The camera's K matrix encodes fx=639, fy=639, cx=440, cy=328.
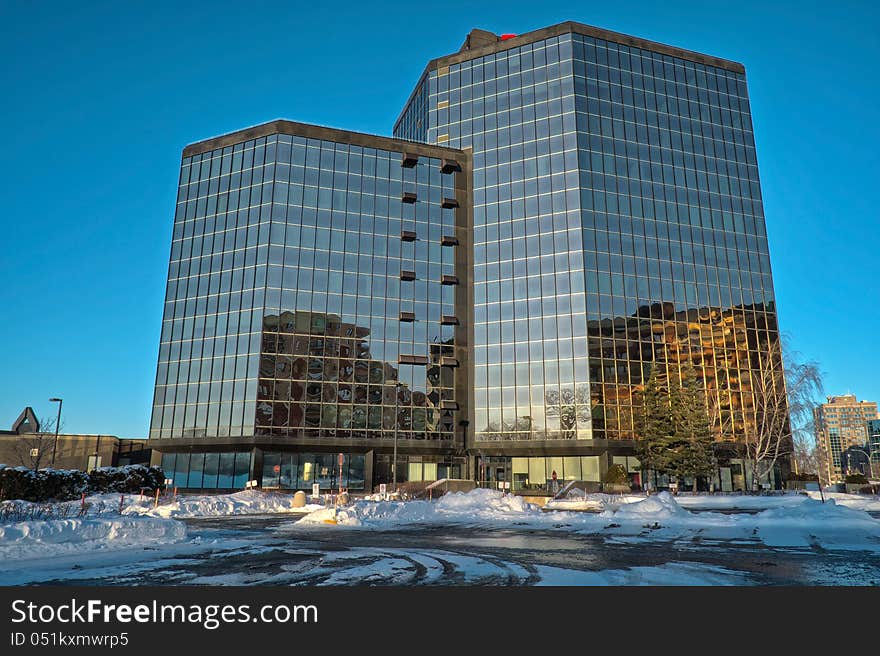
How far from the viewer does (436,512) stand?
3406cm

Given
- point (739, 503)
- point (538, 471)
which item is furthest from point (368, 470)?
point (739, 503)

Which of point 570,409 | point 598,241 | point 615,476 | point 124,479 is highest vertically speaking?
point 598,241

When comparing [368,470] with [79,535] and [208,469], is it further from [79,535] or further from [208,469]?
[79,535]

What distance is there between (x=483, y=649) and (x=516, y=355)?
56.3 meters

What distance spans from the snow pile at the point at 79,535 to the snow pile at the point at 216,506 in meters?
9.69

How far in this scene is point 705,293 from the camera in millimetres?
Result: 65125

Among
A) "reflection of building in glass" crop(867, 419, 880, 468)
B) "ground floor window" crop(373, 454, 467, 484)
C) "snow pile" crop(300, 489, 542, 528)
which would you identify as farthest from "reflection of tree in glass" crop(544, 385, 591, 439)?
"reflection of building in glass" crop(867, 419, 880, 468)

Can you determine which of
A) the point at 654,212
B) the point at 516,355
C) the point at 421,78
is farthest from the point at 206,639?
the point at 421,78

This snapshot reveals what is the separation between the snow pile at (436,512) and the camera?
27.5 m

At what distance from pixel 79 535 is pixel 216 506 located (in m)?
20.8

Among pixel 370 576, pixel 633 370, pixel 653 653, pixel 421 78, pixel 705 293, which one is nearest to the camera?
pixel 653 653

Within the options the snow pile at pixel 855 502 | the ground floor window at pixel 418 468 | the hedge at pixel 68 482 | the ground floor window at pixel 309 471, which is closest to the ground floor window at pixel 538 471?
the ground floor window at pixel 418 468

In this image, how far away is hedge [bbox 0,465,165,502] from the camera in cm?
2825

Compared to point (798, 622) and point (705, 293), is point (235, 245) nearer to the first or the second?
point (705, 293)
